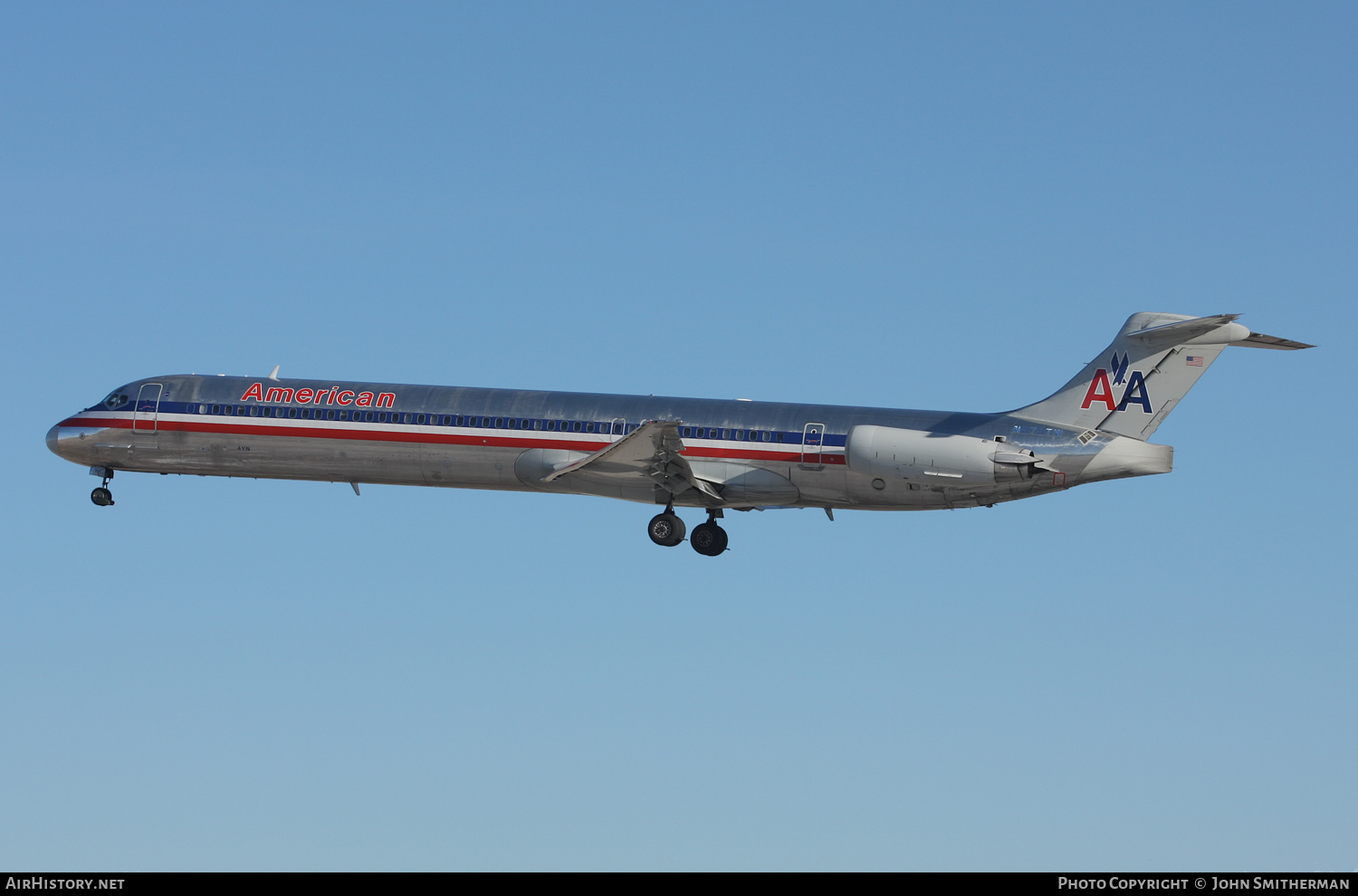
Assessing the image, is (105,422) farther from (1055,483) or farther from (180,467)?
(1055,483)

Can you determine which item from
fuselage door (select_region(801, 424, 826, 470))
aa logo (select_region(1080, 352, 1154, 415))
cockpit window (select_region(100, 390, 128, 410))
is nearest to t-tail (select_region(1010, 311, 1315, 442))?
aa logo (select_region(1080, 352, 1154, 415))

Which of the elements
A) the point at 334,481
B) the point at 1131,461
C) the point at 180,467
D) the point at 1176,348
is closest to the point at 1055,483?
the point at 1131,461

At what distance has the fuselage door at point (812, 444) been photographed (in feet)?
119

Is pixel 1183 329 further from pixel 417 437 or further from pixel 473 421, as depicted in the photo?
pixel 417 437

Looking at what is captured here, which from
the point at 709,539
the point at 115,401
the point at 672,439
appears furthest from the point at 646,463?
the point at 115,401

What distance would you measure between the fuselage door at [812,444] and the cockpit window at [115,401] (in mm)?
17417

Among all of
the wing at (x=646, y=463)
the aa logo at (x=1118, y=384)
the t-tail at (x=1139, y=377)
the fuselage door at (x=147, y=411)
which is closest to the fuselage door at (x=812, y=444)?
the wing at (x=646, y=463)

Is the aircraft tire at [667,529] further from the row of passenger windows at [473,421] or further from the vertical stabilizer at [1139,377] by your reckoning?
the vertical stabilizer at [1139,377]

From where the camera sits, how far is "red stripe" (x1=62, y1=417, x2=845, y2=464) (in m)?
36.6

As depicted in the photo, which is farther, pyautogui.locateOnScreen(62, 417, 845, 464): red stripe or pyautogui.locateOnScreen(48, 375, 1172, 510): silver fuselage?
pyautogui.locateOnScreen(62, 417, 845, 464): red stripe

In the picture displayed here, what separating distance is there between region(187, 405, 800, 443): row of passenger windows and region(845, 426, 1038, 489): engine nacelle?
2485 mm

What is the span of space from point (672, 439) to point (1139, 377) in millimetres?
10363

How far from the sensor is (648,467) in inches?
1443

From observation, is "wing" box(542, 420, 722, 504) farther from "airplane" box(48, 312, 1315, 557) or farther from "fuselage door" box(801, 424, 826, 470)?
"fuselage door" box(801, 424, 826, 470)
